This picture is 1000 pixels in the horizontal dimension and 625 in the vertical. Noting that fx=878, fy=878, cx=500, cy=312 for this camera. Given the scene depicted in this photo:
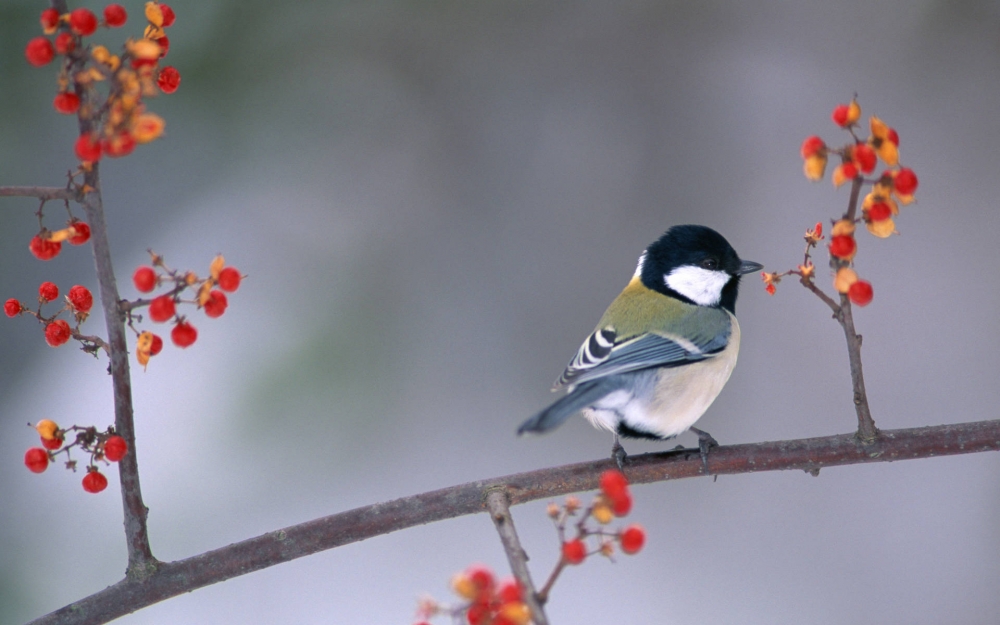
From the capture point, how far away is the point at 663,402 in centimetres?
111

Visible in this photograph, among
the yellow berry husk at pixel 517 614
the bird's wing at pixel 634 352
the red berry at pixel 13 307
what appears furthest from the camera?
the bird's wing at pixel 634 352

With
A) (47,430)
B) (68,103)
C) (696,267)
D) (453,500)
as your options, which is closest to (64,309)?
(47,430)

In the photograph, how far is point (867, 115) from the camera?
1738 millimetres

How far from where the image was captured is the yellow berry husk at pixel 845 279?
73cm

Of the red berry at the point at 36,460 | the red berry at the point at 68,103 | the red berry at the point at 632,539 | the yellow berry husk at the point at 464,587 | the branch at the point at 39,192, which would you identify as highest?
the red berry at the point at 68,103

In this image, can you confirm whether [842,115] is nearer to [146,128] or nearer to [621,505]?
[621,505]

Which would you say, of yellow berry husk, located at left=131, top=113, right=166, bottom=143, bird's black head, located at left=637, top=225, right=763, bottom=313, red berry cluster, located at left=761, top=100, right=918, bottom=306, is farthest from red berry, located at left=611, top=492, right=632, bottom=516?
bird's black head, located at left=637, top=225, right=763, bottom=313

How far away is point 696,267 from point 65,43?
0.91 meters

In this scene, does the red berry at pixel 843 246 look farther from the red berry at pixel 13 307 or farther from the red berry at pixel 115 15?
the red berry at pixel 13 307

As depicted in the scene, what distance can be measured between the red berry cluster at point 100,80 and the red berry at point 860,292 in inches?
21.9

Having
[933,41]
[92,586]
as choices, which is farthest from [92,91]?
[933,41]

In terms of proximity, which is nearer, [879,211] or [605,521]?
[605,521]

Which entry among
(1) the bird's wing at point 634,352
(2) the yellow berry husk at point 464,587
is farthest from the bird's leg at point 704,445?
(2) the yellow berry husk at point 464,587

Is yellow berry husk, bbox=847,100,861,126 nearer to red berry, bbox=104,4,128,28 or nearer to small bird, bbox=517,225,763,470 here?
small bird, bbox=517,225,763,470
